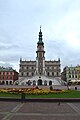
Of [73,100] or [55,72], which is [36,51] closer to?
[55,72]

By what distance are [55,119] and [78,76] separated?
12386cm

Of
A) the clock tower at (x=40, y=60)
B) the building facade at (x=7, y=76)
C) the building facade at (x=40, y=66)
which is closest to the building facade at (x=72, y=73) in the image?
the building facade at (x=40, y=66)

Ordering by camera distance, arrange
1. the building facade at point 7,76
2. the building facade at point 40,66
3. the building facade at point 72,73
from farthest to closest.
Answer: the building facade at point 72,73
the building facade at point 7,76
the building facade at point 40,66

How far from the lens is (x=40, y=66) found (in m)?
121

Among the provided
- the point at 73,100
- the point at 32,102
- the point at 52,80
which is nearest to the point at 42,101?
the point at 32,102

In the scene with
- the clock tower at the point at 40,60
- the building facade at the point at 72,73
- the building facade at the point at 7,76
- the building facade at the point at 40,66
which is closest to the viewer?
the clock tower at the point at 40,60

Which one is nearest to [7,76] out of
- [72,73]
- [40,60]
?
[40,60]

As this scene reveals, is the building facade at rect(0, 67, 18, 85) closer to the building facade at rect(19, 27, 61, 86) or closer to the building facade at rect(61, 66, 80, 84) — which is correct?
the building facade at rect(19, 27, 61, 86)

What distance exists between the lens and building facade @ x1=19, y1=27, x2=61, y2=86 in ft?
398

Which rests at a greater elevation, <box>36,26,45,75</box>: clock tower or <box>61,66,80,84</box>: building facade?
<box>36,26,45,75</box>: clock tower

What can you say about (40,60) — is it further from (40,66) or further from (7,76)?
(7,76)

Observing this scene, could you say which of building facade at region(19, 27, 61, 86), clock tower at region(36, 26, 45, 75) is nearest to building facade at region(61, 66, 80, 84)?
building facade at region(19, 27, 61, 86)

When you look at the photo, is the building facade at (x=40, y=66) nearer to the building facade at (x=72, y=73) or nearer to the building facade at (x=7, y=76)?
the building facade at (x=7, y=76)

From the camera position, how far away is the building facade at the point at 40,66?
121m
